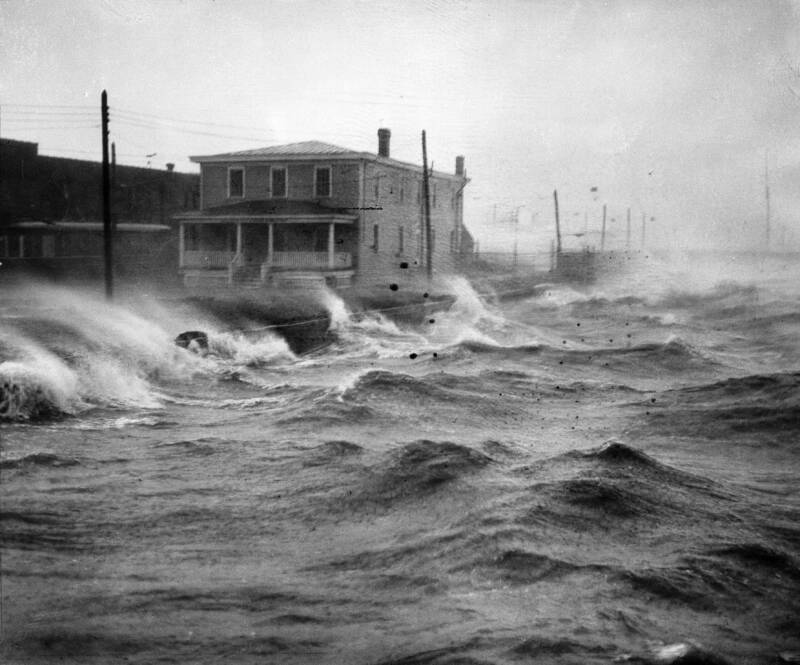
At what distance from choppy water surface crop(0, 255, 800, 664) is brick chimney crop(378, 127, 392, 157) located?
25795mm

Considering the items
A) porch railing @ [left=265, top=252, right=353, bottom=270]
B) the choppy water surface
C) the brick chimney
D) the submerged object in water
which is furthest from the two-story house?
the choppy water surface

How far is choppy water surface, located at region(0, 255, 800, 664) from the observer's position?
7102mm

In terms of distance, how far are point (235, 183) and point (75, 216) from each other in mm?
10976

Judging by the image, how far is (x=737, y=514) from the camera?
10.6 metres

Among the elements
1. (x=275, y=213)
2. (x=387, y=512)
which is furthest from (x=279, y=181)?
(x=387, y=512)

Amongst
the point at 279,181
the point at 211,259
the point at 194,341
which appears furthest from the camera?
the point at 279,181

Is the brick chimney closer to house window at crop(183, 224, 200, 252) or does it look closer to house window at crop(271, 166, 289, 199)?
house window at crop(271, 166, 289, 199)

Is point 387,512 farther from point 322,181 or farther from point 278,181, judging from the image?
point 278,181

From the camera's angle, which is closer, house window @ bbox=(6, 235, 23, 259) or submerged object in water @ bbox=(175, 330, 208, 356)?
submerged object in water @ bbox=(175, 330, 208, 356)

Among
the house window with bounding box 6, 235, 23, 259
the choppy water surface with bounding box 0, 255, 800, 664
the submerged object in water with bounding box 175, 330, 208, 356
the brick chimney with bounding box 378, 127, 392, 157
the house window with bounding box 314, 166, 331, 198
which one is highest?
the brick chimney with bounding box 378, 127, 392, 157

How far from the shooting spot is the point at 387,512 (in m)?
10.4

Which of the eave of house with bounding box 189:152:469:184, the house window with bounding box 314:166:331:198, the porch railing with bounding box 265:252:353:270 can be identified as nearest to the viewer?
the porch railing with bounding box 265:252:353:270

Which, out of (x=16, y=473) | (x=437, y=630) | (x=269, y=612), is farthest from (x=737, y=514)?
(x=16, y=473)

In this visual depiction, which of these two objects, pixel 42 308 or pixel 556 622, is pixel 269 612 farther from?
pixel 42 308
